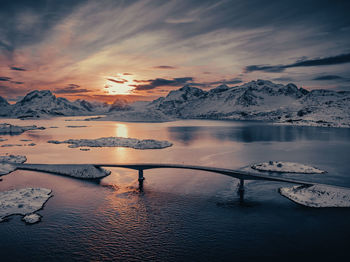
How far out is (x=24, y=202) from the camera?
114ft

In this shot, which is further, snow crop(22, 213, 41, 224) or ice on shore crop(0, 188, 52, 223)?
ice on shore crop(0, 188, 52, 223)

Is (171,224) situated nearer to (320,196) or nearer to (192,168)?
(192,168)

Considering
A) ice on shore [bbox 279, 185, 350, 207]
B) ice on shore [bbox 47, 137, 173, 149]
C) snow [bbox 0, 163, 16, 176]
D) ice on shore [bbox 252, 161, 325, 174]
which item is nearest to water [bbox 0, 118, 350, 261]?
ice on shore [bbox 279, 185, 350, 207]

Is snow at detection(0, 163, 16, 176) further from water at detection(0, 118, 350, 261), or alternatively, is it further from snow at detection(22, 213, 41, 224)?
snow at detection(22, 213, 41, 224)

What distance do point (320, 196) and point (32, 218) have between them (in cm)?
4065

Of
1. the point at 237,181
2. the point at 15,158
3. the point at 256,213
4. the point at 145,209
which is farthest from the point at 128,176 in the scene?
the point at 15,158

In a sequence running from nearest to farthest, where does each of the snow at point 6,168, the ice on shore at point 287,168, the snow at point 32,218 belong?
the snow at point 32,218 → the snow at point 6,168 → the ice on shore at point 287,168

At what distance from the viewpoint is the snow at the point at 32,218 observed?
29822 mm

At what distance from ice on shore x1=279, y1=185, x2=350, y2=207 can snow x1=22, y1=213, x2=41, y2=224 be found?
36.3 meters

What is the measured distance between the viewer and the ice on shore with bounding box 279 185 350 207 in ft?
115

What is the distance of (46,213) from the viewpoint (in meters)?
32.4

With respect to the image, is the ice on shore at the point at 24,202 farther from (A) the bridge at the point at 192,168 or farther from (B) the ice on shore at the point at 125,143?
(B) the ice on shore at the point at 125,143

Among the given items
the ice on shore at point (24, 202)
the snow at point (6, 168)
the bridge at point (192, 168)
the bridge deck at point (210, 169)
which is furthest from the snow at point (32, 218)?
the snow at point (6, 168)

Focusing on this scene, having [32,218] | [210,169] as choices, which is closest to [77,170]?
[32,218]
